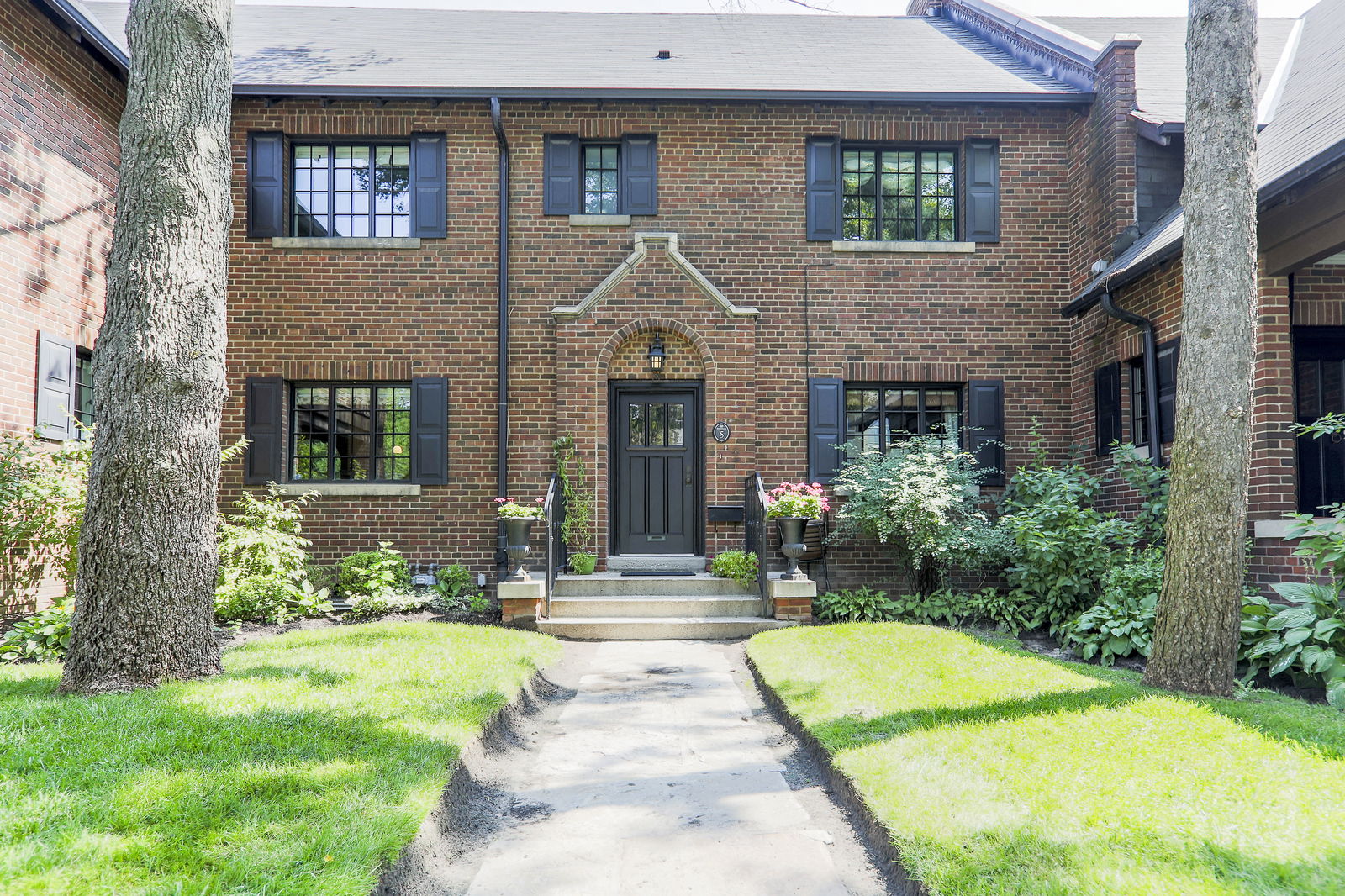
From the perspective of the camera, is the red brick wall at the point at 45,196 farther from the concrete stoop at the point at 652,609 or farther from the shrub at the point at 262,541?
the concrete stoop at the point at 652,609

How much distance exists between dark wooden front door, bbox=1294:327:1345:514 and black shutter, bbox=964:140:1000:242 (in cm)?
316

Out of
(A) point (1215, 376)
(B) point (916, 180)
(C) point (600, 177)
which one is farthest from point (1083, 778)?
(C) point (600, 177)

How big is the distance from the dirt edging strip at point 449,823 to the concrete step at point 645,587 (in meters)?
3.75

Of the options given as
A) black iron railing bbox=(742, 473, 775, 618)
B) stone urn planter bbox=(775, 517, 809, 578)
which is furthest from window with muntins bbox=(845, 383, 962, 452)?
stone urn planter bbox=(775, 517, 809, 578)

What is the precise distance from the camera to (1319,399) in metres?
8.27

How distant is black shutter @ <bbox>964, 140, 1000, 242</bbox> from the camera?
32.6 ft

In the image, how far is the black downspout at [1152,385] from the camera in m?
8.18

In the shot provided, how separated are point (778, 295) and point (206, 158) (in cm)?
616

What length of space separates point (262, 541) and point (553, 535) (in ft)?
8.71

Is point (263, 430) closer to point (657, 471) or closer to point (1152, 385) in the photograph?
point (657, 471)

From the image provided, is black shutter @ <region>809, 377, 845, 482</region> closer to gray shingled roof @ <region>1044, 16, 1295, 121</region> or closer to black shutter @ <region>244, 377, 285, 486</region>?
gray shingled roof @ <region>1044, 16, 1295, 121</region>

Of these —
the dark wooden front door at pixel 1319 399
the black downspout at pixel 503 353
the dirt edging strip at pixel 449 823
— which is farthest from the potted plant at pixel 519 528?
the dark wooden front door at pixel 1319 399

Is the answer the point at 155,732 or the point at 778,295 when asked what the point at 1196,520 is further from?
the point at 778,295

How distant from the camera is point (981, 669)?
5512 millimetres
